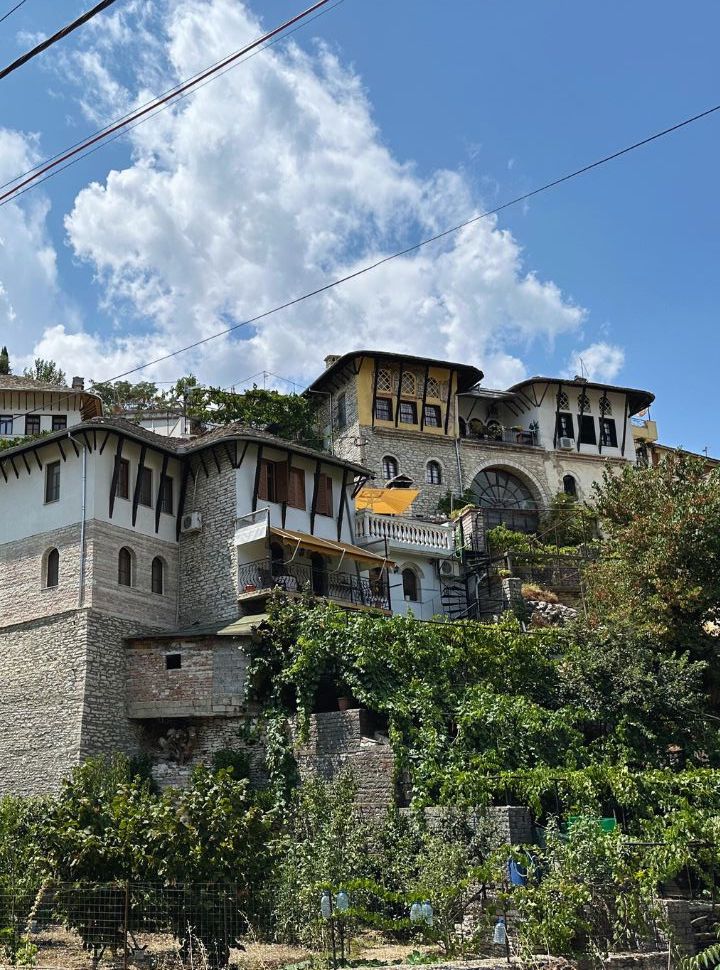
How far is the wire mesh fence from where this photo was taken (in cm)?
1335

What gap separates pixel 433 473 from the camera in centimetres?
4178

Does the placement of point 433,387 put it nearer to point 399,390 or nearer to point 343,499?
point 399,390

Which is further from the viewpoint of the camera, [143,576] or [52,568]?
[143,576]

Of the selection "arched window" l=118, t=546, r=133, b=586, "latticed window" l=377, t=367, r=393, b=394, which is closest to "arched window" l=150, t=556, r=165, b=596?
"arched window" l=118, t=546, r=133, b=586

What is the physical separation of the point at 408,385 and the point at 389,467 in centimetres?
402

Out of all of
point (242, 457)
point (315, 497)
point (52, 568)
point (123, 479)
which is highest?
point (242, 457)

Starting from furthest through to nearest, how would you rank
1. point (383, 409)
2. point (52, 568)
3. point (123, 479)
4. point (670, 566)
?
point (383, 409)
point (123, 479)
point (52, 568)
point (670, 566)

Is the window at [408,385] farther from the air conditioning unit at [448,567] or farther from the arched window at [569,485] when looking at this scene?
the air conditioning unit at [448,567]

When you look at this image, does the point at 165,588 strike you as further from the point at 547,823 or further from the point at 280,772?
the point at 547,823

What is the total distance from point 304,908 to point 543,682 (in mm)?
10034

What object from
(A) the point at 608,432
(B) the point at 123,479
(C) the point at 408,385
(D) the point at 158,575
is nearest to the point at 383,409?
(C) the point at 408,385

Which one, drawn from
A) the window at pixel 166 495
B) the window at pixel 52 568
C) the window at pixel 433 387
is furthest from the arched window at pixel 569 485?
the window at pixel 52 568

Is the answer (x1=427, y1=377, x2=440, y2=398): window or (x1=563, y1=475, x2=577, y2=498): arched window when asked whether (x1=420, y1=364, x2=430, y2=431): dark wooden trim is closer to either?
(x1=427, y1=377, x2=440, y2=398): window

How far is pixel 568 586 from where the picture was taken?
35.3 meters
